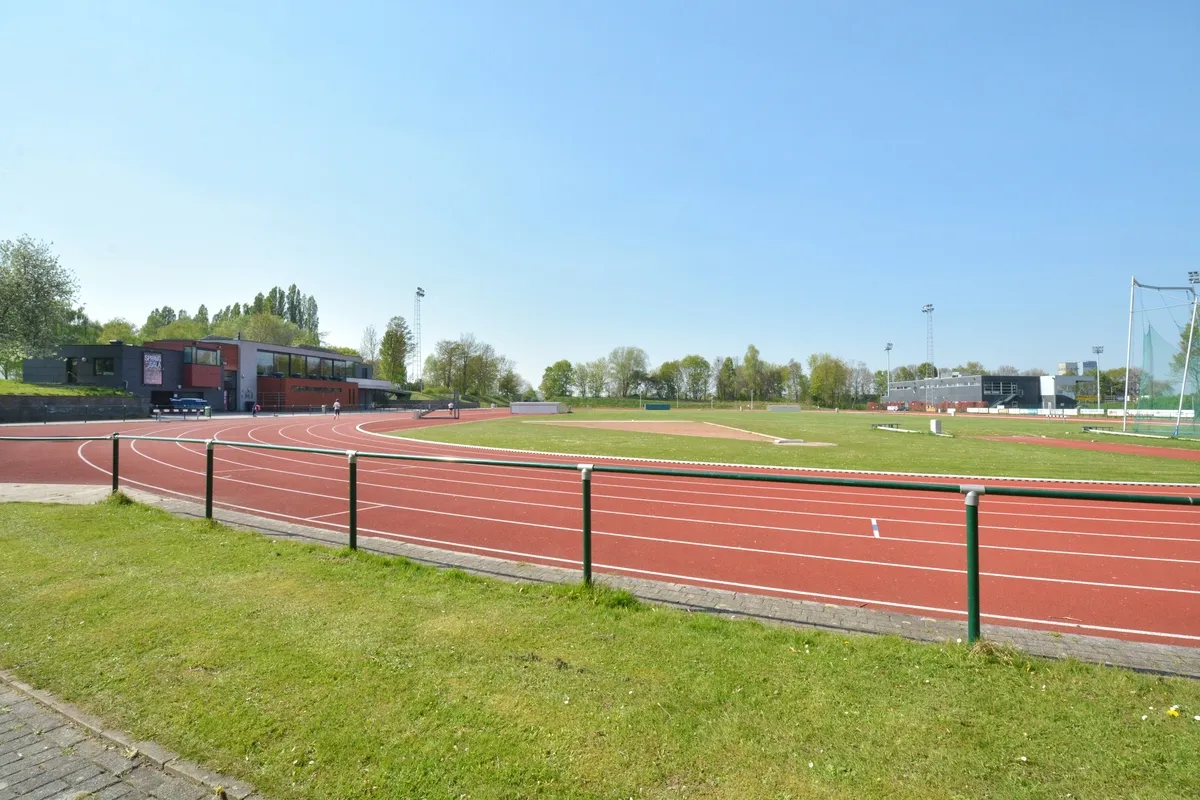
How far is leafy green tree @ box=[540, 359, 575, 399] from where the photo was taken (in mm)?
137875

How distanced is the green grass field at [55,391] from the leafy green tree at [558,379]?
95.5m

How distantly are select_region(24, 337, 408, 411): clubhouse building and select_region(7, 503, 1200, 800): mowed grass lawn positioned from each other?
179 ft

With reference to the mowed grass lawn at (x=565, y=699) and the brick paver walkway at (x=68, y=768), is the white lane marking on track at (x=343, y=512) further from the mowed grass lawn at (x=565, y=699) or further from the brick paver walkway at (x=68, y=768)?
the brick paver walkway at (x=68, y=768)

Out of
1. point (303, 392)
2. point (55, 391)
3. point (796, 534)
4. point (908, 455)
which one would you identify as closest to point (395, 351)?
point (303, 392)

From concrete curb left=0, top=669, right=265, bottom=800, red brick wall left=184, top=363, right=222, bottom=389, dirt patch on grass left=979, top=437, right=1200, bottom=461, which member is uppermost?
red brick wall left=184, top=363, right=222, bottom=389

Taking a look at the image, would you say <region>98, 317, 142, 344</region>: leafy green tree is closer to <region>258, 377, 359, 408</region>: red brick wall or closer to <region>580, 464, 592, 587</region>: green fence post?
<region>258, 377, 359, 408</region>: red brick wall

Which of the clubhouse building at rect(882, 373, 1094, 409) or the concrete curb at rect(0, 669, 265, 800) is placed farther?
the clubhouse building at rect(882, 373, 1094, 409)

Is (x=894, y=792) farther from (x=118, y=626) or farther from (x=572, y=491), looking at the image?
(x=572, y=491)

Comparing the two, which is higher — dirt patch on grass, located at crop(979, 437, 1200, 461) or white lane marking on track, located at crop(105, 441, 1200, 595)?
white lane marking on track, located at crop(105, 441, 1200, 595)

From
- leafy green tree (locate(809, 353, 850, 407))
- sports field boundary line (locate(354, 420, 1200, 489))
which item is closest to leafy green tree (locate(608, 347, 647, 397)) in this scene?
leafy green tree (locate(809, 353, 850, 407))

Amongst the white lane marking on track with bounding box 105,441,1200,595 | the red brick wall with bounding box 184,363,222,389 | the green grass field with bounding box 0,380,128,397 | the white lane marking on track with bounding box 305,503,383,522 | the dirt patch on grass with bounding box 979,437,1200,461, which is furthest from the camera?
the red brick wall with bounding box 184,363,222,389

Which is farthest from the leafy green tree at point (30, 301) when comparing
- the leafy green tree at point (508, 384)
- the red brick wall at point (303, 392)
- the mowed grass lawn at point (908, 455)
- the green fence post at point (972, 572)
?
the leafy green tree at point (508, 384)

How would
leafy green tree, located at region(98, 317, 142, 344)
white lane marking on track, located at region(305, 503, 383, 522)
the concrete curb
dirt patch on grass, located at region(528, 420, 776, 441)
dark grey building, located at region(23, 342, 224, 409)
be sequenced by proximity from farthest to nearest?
leafy green tree, located at region(98, 317, 142, 344), dark grey building, located at region(23, 342, 224, 409), dirt patch on grass, located at region(528, 420, 776, 441), white lane marking on track, located at region(305, 503, 383, 522), the concrete curb

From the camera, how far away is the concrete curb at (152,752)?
254cm
